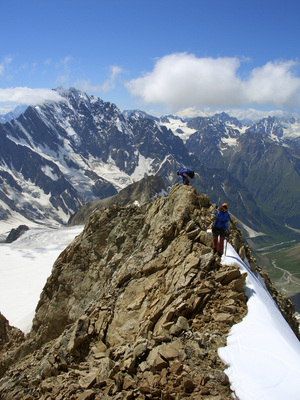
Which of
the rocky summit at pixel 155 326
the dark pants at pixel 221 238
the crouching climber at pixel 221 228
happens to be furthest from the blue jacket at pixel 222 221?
the rocky summit at pixel 155 326

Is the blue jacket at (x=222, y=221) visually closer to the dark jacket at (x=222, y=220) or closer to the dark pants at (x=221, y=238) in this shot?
the dark jacket at (x=222, y=220)

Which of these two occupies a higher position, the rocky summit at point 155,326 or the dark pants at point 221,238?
the dark pants at point 221,238

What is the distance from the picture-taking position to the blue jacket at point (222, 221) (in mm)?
18014

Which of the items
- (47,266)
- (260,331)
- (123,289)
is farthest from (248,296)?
(47,266)

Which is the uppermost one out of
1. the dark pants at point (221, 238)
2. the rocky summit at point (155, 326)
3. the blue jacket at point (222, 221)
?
the blue jacket at point (222, 221)

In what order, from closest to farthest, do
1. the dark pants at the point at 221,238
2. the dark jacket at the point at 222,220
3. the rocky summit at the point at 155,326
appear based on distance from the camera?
the rocky summit at the point at 155,326 < the dark pants at the point at 221,238 < the dark jacket at the point at 222,220

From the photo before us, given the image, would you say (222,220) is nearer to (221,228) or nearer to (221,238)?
(221,228)

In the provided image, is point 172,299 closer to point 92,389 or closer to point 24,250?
point 92,389

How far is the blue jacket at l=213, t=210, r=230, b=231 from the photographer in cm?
1801

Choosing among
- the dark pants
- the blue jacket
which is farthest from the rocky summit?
the blue jacket

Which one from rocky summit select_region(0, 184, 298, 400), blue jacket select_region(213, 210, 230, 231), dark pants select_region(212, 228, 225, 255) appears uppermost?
blue jacket select_region(213, 210, 230, 231)

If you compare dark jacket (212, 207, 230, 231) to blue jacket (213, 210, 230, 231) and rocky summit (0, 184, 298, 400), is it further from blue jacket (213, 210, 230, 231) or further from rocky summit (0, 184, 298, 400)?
rocky summit (0, 184, 298, 400)

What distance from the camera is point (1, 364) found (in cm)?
2603

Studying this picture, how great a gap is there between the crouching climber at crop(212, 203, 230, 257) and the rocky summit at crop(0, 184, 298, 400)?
1.81 feet
